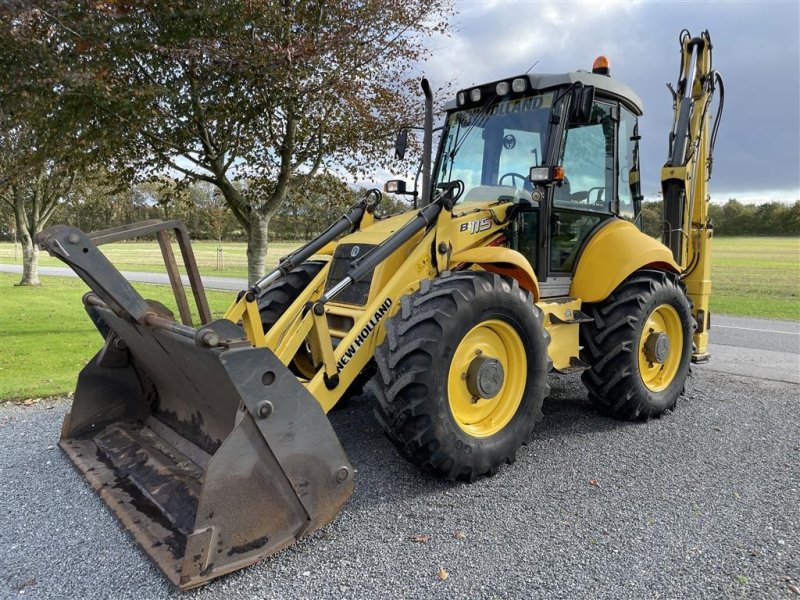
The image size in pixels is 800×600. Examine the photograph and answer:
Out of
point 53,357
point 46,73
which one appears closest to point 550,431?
point 46,73

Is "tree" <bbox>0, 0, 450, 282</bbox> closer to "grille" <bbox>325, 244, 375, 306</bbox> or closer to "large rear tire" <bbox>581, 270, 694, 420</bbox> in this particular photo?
"grille" <bbox>325, 244, 375, 306</bbox>

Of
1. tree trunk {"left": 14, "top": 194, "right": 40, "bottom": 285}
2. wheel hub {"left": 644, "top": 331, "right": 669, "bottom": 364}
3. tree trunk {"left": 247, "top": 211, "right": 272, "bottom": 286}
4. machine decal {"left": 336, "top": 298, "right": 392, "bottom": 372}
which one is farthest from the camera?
tree trunk {"left": 14, "top": 194, "right": 40, "bottom": 285}

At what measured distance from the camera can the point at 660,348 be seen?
16.9ft

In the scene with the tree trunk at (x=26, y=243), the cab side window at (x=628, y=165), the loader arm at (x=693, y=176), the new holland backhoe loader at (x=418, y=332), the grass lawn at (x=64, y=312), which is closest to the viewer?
the new holland backhoe loader at (x=418, y=332)

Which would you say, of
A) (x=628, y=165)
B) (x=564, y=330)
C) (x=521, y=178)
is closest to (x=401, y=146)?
(x=521, y=178)

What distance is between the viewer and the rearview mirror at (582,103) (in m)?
4.32

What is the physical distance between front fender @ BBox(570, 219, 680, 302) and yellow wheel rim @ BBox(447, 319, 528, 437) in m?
1.30

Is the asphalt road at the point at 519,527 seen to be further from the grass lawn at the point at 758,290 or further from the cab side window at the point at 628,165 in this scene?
the grass lawn at the point at 758,290

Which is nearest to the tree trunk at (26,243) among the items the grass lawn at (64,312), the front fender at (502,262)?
the grass lawn at (64,312)

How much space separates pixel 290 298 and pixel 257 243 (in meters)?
4.04

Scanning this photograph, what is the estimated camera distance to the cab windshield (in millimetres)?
4848

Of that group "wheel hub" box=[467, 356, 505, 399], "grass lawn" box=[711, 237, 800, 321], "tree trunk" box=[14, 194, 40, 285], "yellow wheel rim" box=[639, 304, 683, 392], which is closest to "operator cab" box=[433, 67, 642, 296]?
"yellow wheel rim" box=[639, 304, 683, 392]

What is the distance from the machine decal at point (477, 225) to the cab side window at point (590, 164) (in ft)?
2.23

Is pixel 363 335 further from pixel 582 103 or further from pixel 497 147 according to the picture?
pixel 582 103
